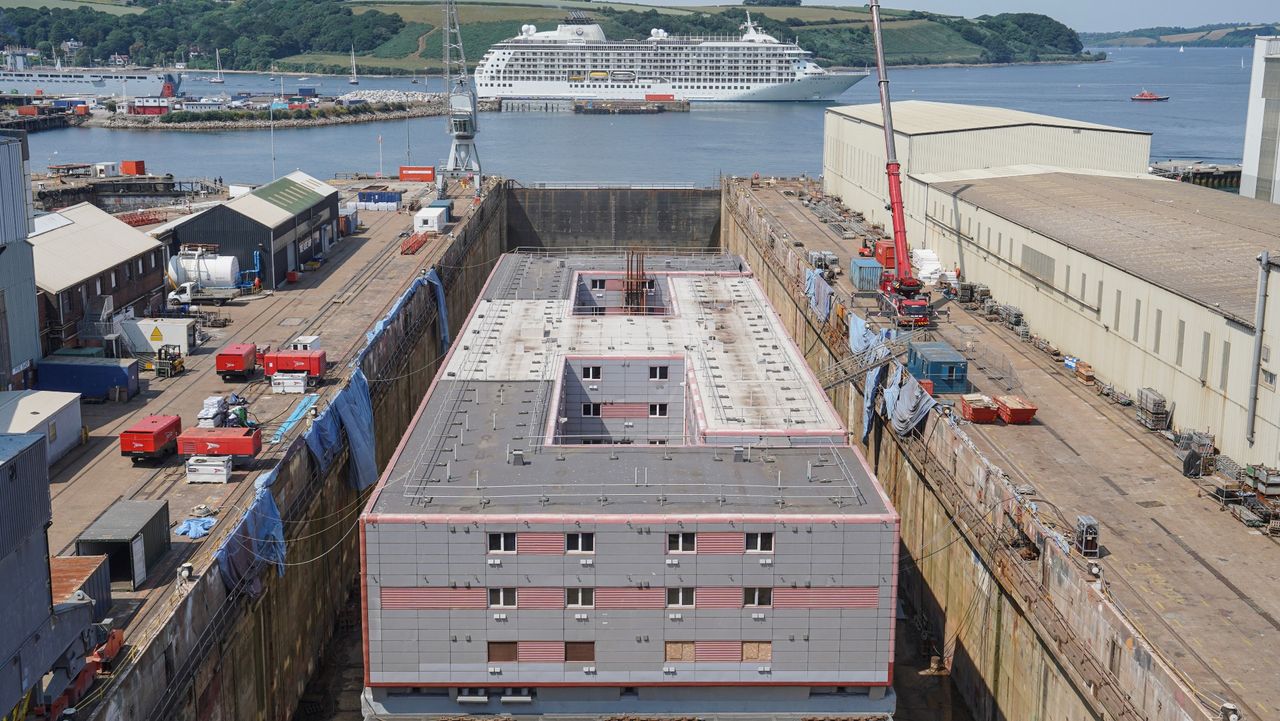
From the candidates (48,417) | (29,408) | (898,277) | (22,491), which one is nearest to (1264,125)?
(898,277)

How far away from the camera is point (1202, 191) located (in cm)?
6394

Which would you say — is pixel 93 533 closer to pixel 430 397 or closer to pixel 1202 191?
pixel 430 397

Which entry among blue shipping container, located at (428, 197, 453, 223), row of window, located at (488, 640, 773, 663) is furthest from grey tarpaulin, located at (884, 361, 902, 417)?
blue shipping container, located at (428, 197, 453, 223)

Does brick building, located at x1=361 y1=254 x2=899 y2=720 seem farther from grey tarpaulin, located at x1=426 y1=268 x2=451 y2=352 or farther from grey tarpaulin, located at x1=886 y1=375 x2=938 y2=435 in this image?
grey tarpaulin, located at x1=426 y1=268 x2=451 y2=352

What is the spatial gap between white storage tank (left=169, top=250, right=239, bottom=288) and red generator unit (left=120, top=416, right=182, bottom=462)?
22750 mm

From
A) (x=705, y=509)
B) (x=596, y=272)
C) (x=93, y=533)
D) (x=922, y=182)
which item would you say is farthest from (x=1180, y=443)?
(x=922, y=182)

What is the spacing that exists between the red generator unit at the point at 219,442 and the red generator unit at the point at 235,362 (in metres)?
8.29

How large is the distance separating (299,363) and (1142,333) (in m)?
28.8

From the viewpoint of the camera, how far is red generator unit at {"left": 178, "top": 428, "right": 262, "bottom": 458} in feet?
117

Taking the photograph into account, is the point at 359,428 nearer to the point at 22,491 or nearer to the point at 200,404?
the point at 200,404

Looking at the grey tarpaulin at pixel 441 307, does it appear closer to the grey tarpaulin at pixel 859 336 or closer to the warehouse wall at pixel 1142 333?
the grey tarpaulin at pixel 859 336

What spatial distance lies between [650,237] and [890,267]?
37.5 meters

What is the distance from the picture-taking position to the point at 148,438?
35.8 meters

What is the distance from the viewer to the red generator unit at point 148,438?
35875 millimetres
